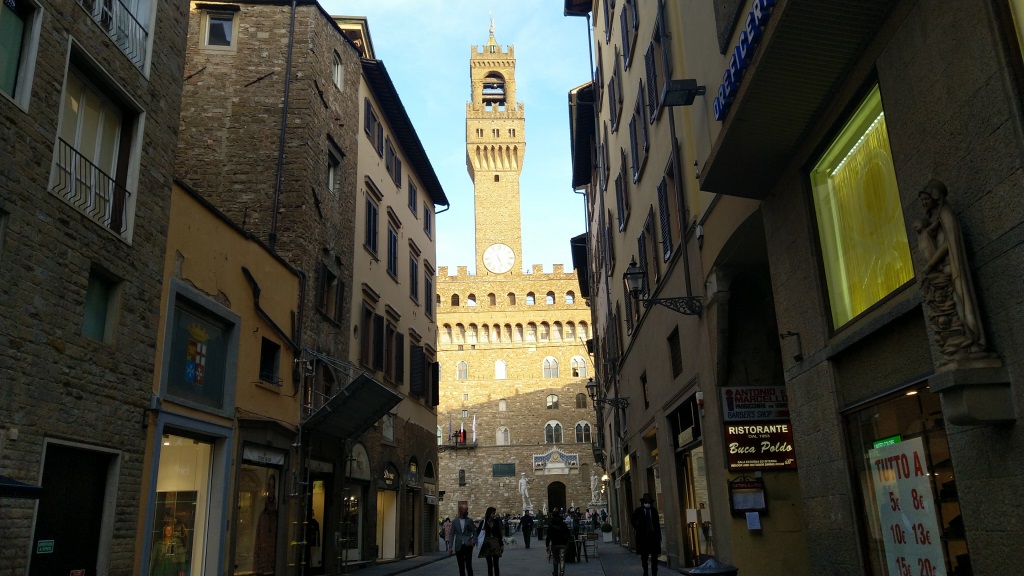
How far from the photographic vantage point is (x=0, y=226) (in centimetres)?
793

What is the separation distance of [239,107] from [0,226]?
1034 centimetres

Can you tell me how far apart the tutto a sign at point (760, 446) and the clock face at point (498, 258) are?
56.2m

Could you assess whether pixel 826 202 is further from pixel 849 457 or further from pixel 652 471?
pixel 652 471

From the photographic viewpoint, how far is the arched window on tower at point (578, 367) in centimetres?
6081

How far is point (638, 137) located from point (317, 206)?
727 cm

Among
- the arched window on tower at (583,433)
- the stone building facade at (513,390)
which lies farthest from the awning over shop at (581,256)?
the arched window on tower at (583,433)

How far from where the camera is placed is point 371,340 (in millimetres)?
21016

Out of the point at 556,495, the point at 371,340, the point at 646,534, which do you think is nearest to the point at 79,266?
the point at 646,534

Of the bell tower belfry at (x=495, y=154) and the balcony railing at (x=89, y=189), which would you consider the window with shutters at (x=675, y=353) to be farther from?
the bell tower belfry at (x=495, y=154)

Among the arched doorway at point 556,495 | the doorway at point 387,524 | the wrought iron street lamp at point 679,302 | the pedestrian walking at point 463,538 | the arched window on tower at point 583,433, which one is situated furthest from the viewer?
the arched doorway at point 556,495

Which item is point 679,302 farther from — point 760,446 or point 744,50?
point 744,50

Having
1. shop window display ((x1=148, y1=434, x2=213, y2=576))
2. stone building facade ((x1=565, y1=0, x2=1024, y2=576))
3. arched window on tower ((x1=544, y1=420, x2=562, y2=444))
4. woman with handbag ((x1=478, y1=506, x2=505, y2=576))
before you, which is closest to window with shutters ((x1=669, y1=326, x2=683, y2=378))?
stone building facade ((x1=565, y1=0, x2=1024, y2=576))

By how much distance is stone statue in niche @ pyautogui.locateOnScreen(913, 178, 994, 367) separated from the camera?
472 cm

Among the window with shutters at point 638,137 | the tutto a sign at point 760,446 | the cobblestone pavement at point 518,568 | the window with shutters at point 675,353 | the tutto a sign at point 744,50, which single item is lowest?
the cobblestone pavement at point 518,568
